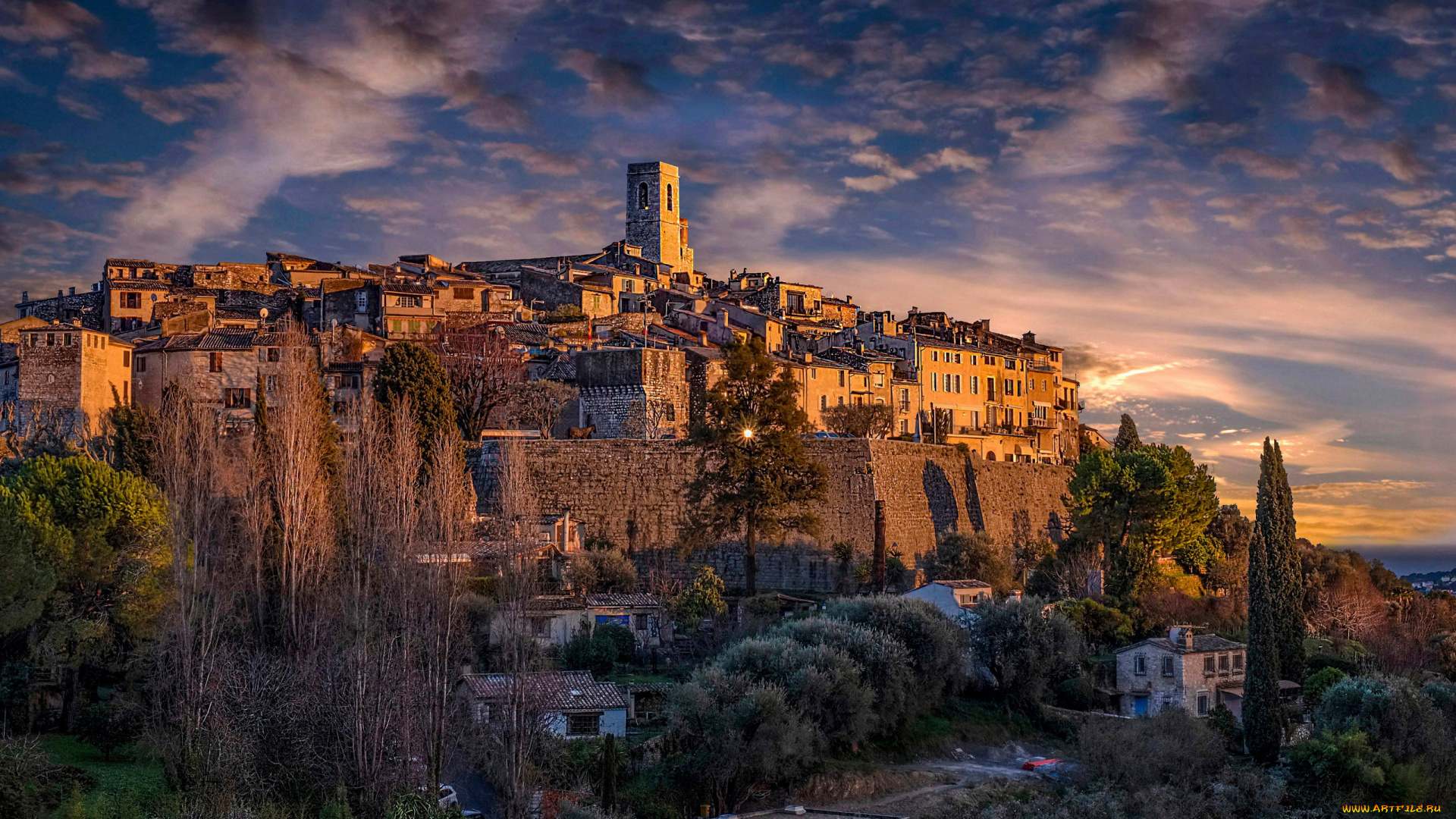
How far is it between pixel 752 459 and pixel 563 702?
42.9 ft

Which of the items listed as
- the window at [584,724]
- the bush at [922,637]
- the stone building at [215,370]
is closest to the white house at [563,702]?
the window at [584,724]

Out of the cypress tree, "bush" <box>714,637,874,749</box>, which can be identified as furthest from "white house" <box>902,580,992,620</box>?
"bush" <box>714,637,874,749</box>

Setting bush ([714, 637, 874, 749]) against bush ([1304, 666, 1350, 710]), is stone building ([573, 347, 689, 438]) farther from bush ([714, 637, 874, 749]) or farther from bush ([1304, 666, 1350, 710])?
bush ([1304, 666, 1350, 710])

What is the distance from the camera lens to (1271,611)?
34.7m

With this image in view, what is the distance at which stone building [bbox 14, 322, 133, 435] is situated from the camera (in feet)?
164

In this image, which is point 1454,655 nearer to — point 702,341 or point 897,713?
point 897,713

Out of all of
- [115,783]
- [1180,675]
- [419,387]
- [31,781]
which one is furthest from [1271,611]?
[31,781]

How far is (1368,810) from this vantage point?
99.9ft

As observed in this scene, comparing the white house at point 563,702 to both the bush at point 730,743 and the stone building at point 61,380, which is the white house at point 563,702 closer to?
the bush at point 730,743

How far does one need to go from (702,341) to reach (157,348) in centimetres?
2224

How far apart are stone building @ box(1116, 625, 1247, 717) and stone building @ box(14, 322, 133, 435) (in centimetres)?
3723

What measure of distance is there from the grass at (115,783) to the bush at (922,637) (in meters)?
16.4

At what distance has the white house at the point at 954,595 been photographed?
38.6 metres

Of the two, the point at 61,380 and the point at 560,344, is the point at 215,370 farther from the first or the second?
the point at 560,344
